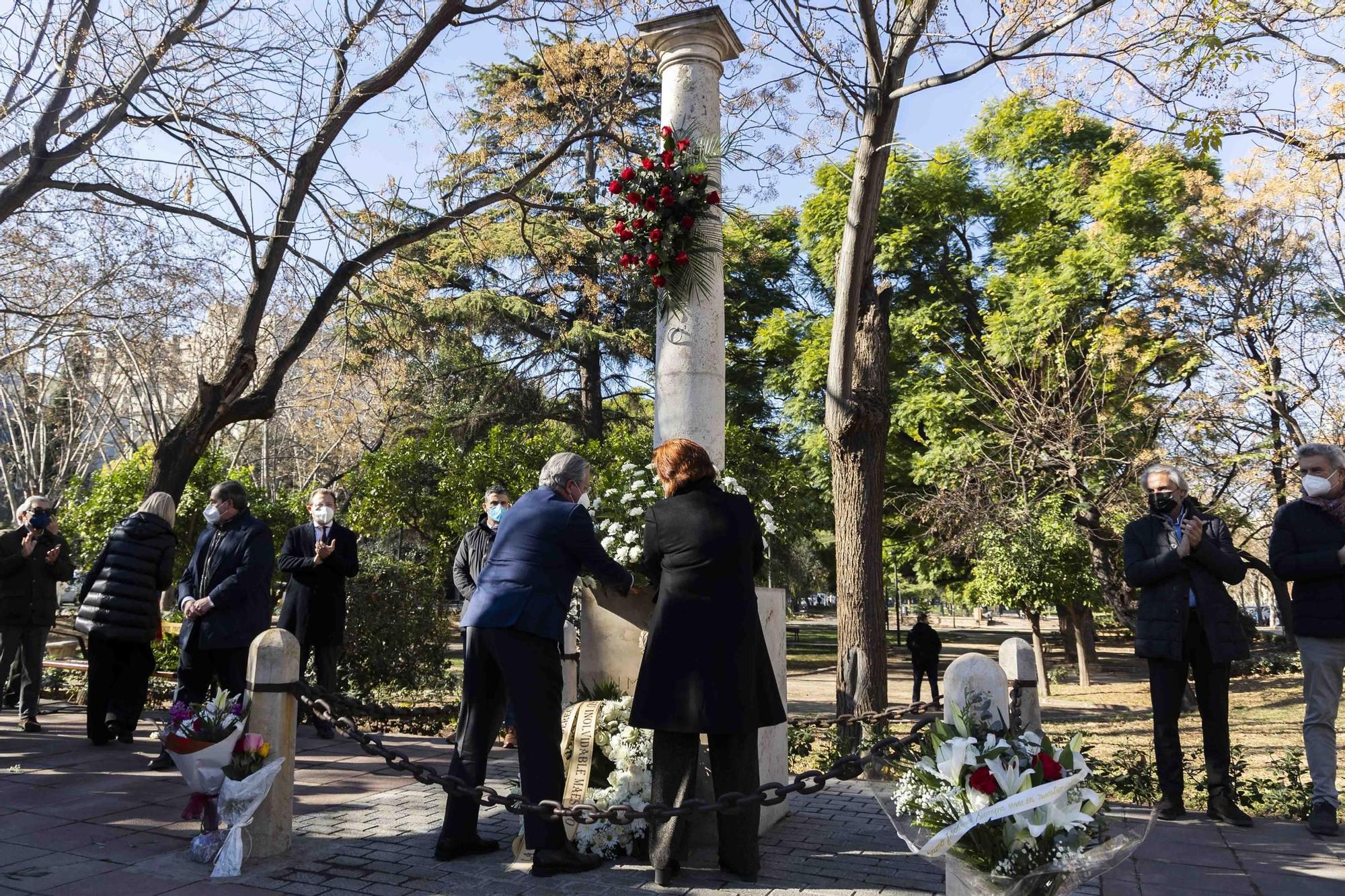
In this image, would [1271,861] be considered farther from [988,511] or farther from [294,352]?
[988,511]

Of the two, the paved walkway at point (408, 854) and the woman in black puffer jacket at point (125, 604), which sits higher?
the woman in black puffer jacket at point (125, 604)

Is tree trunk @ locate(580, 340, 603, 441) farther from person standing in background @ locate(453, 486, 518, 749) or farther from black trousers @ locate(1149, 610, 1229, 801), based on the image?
black trousers @ locate(1149, 610, 1229, 801)

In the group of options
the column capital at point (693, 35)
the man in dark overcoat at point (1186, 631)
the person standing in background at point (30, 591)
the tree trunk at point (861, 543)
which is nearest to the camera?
the man in dark overcoat at point (1186, 631)

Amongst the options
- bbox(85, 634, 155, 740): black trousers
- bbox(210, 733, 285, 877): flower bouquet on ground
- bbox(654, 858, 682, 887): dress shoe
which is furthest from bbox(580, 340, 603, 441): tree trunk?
bbox(654, 858, 682, 887): dress shoe

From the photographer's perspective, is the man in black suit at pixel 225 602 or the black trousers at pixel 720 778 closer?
the black trousers at pixel 720 778

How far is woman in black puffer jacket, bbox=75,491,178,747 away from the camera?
6.91 meters

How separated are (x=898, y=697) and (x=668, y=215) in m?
14.6

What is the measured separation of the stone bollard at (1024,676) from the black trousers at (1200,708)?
1.57 meters

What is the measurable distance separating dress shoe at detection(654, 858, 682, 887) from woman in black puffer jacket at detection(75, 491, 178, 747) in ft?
15.3

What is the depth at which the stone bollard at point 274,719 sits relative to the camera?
466 centimetres

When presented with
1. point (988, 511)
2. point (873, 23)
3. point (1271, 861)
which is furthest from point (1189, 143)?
point (988, 511)

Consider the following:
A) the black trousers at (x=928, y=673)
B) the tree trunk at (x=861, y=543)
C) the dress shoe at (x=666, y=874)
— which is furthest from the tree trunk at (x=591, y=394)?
the dress shoe at (x=666, y=874)

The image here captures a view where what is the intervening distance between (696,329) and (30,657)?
20.4 feet

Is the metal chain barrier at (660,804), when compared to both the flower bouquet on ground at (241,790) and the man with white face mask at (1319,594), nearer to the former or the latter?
the flower bouquet on ground at (241,790)
